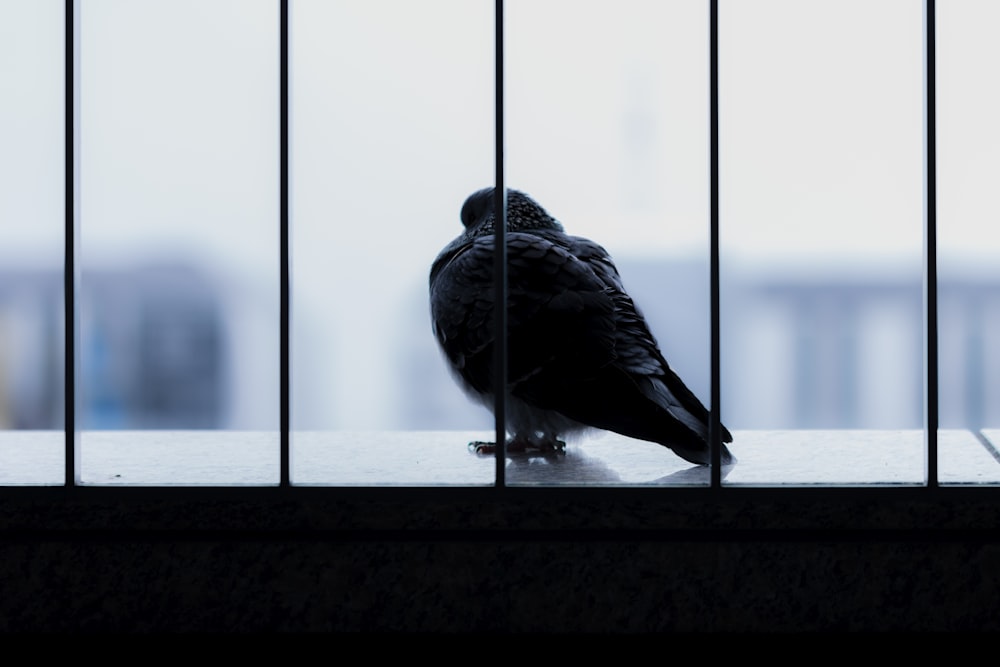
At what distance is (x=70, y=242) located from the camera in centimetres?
164

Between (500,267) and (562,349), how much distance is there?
26 cm

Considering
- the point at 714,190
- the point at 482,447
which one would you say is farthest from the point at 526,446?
the point at 714,190

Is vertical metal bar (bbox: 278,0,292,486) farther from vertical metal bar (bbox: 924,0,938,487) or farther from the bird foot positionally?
vertical metal bar (bbox: 924,0,938,487)

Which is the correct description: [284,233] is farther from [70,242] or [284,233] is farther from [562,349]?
[562,349]

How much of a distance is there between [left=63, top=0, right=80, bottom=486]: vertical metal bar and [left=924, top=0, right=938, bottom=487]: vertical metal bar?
1.49 m

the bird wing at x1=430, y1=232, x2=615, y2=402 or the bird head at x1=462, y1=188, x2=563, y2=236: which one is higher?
the bird head at x1=462, y1=188, x2=563, y2=236

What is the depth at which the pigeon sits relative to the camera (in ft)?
5.81

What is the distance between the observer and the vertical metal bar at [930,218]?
63.2 inches

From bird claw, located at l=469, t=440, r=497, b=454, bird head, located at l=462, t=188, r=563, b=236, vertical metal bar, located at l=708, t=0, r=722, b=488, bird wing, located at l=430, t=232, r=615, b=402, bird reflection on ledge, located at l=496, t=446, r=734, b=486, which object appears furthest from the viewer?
bird head, located at l=462, t=188, r=563, b=236
